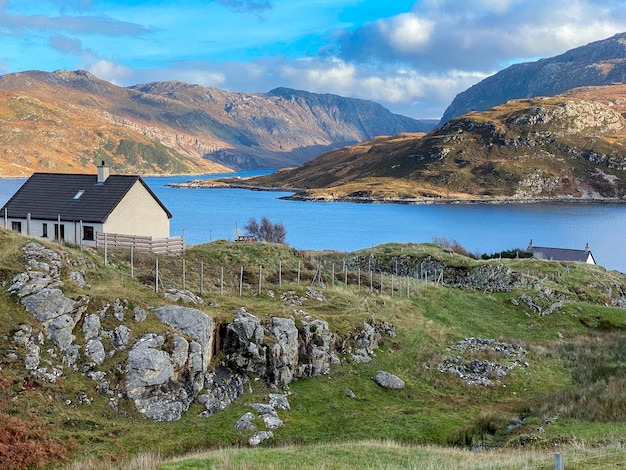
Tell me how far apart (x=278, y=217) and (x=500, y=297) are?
14443 cm

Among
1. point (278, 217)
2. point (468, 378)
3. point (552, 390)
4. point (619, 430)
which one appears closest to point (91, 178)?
point (468, 378)

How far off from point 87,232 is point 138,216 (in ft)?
16.0

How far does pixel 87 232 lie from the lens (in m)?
49.7

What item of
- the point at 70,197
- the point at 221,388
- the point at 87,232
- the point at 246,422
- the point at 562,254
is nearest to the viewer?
the point at 246,422

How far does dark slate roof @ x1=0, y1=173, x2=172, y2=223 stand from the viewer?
165ft

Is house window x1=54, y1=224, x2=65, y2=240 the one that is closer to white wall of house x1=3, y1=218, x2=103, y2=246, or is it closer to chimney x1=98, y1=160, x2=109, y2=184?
white wall of house x1=3, y1=218, x2=103, y2=246

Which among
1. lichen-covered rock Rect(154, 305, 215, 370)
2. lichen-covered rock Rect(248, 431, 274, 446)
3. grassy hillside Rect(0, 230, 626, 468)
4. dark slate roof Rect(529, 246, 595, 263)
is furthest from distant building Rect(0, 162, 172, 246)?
dark slate roof Rect(529, 246, 595, 263)

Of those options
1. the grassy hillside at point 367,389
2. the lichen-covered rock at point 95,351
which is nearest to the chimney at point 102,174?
the grassy hillside at point 367,389

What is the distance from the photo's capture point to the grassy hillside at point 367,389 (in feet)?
70.3

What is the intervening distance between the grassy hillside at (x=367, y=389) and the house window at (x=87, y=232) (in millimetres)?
8013

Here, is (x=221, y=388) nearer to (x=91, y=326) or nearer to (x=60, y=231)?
(x=91, y=326)

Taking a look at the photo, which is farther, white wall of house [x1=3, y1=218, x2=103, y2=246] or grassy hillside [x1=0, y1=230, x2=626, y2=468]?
white wall of house [x1=3, y1=218, x2=103, y2=246]

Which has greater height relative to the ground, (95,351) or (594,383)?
(95,351)

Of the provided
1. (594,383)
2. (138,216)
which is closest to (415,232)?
(138,216)
